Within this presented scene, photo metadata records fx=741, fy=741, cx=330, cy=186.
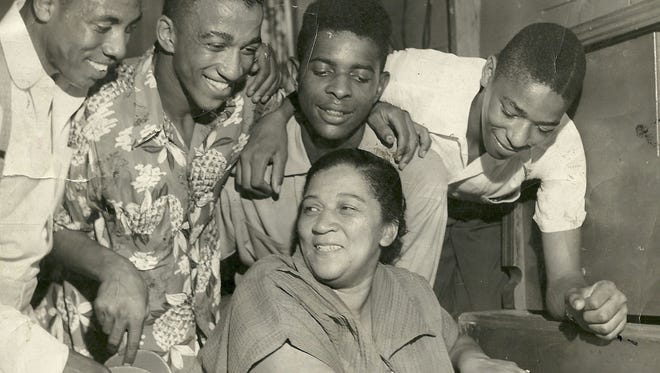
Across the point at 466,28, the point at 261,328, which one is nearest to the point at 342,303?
the point at 261,328

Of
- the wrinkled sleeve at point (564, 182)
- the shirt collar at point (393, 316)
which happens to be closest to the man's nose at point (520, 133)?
the wrinkled sleeve at point (564, 182)

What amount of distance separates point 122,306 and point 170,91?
439 mm

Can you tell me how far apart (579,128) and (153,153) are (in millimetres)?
927

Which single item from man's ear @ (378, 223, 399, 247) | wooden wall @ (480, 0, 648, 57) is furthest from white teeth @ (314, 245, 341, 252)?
wooden wall @ (480, 0, 648, 57)

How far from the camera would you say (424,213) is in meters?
1.62

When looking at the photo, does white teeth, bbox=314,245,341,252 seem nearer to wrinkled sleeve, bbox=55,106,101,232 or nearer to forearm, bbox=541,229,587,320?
wrinkled sleeve, bbox=55,106,101,232

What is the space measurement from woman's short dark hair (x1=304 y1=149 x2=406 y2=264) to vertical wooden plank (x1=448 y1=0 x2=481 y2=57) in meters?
0.74

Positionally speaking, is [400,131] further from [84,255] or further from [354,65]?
[84,255]

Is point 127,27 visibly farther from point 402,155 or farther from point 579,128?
point 579,128

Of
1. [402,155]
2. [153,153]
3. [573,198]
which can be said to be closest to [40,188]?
[153,153]

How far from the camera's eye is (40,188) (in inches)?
51.0

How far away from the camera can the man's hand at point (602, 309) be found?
1.37 metres

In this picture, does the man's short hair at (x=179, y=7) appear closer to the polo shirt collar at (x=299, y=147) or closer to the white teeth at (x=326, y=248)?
the polo shirt collar at (x=299, y=147)

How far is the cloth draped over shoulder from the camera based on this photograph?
1.21m
